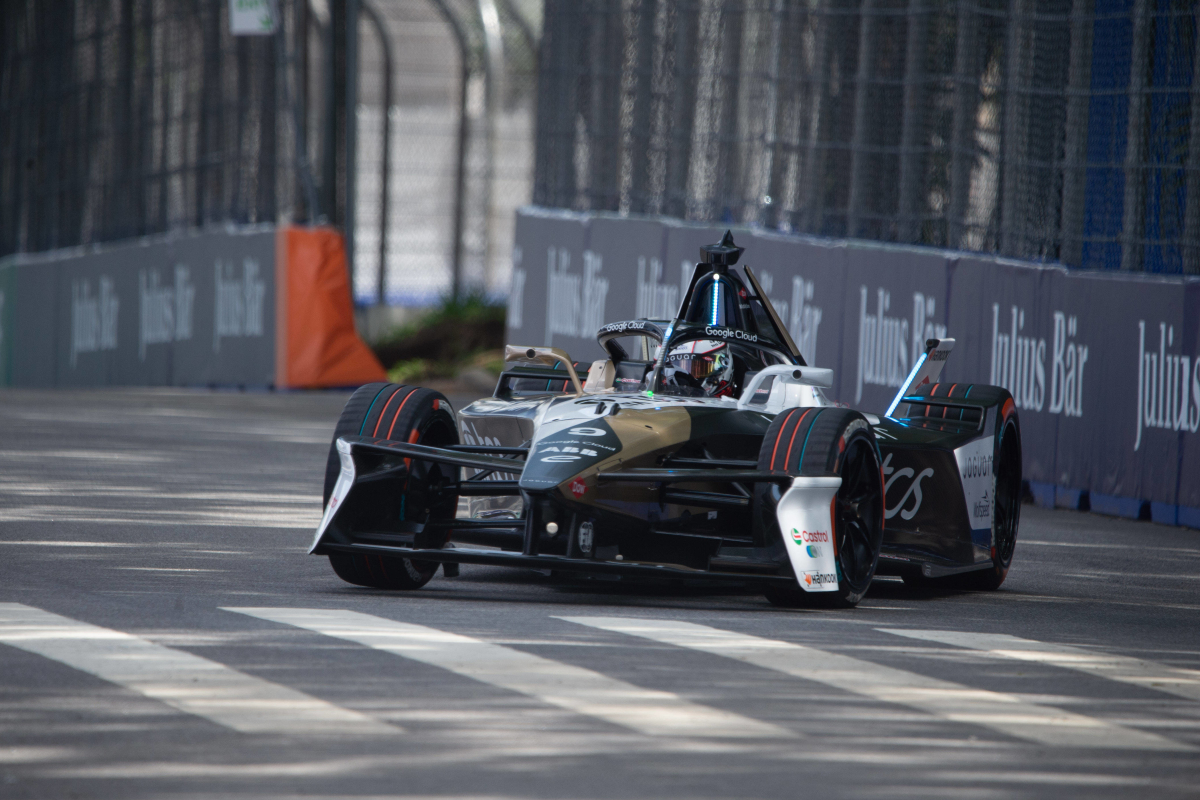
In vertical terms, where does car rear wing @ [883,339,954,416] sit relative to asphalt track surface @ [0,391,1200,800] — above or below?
above

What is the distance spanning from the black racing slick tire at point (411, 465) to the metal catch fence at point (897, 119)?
6.08 m

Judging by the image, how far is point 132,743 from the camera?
559cm

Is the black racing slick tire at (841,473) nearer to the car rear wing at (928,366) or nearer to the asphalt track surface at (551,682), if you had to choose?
the asphalt track surface at (551,682)

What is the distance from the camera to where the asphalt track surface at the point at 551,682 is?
17.6 ft

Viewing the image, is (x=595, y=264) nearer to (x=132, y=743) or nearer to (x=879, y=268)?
(x=879, y=268)

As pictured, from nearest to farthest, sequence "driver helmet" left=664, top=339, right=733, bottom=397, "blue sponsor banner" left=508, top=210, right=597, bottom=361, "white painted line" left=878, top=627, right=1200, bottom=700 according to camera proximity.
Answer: "white painted line" left=878, top=627, right=1200, bottom=700
"driver helmet" left=664, top=339, right=733, bottom=397
"blue sponsor banner" left=508, top=210, right=597, bottom=361

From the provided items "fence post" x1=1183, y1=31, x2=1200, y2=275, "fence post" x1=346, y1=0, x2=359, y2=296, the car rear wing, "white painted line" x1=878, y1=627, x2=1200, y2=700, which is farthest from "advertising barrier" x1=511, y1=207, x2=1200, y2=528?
"fence post" x1=346, y1=0, x2=359, y2=296

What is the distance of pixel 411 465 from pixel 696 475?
1.36 metres

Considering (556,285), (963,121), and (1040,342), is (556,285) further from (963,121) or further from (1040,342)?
(1040,342)

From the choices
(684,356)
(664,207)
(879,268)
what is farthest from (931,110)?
(684,356)

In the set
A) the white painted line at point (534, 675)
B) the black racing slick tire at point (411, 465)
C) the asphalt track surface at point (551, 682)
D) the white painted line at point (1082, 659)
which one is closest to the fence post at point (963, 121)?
the asphalt track surface at point (551, 682)

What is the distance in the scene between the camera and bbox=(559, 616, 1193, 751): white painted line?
6059mm

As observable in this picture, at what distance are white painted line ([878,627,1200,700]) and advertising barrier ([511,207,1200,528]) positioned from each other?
5.07 meters

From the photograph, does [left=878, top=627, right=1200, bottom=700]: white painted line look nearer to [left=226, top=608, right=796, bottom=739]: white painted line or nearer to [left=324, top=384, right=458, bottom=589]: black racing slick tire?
[left=226, top=608, right=796, bottom=739]: white painted line
